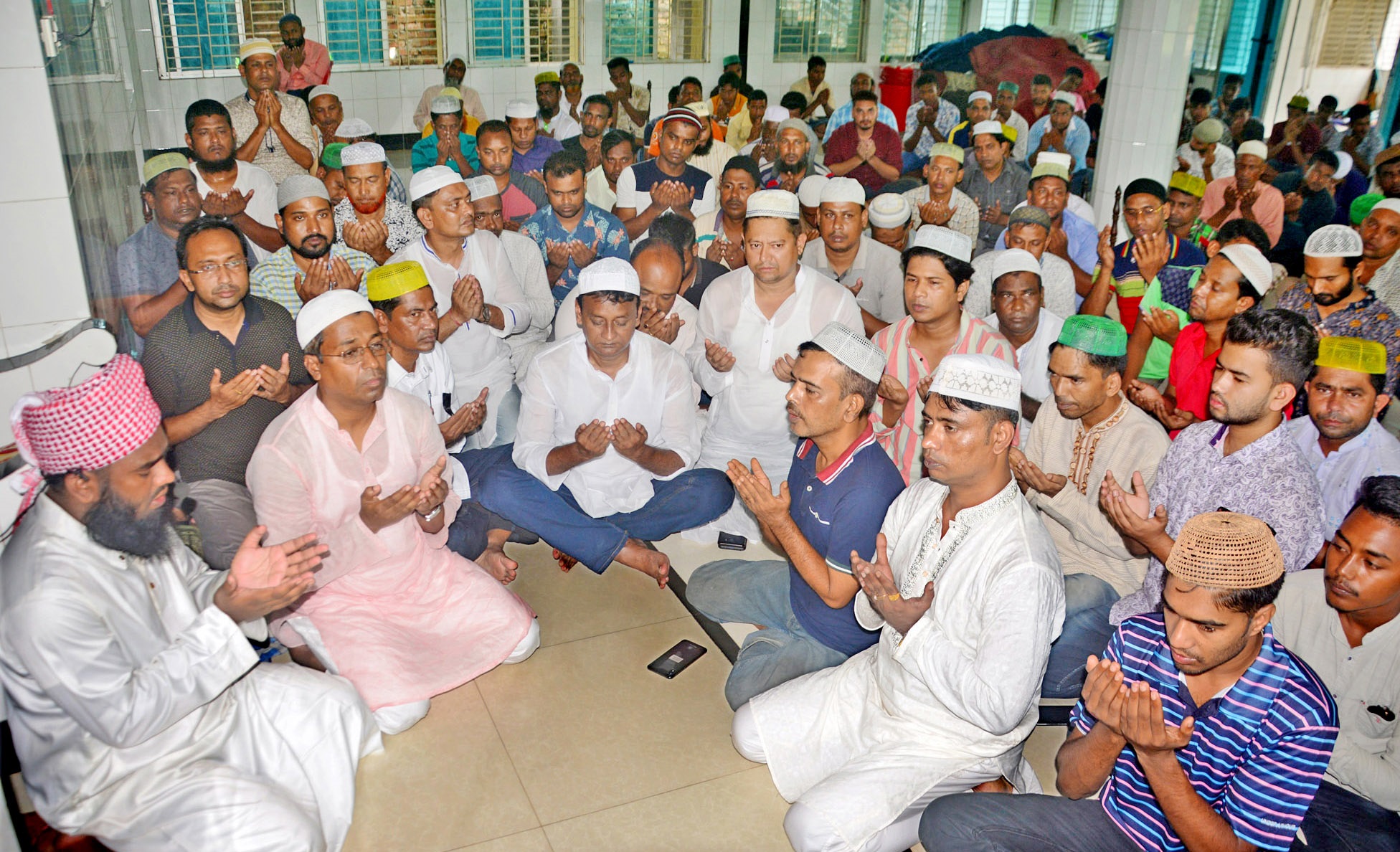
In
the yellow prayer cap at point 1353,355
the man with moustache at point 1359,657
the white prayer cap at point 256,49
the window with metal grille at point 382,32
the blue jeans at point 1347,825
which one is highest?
the window with metal grille at point 382,32

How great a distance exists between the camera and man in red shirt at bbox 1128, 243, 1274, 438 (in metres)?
4.04

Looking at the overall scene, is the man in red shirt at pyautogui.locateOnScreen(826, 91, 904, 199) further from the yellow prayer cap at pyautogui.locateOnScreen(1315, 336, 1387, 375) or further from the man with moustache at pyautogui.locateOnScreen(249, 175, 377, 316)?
the yellow prayer cap at pyautogui.locateOnScreen(1315, 336, 1387, 375)

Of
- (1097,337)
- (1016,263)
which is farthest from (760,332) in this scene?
(1097,337)

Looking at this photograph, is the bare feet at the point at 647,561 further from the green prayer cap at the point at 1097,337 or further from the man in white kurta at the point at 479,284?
the green prayer cap at the point at 1097,337

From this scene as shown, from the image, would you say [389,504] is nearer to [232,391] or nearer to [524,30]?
[232,391]

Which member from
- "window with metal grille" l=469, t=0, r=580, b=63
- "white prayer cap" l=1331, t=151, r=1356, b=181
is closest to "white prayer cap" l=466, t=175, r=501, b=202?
"white prayer cap" l=1331, t=151, r=1356, b=181

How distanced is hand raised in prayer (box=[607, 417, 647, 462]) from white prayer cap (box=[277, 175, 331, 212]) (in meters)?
1.76

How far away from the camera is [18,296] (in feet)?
10.6

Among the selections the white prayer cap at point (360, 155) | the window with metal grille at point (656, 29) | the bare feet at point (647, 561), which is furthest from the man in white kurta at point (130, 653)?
the window with metal grille at point (656, 29)

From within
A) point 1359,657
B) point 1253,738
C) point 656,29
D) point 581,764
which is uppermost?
point 656,29

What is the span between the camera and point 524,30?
12305mm

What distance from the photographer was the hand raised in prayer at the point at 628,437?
3852mm

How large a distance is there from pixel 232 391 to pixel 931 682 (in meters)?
2.49

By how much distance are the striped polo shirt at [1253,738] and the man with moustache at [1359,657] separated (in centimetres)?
52
